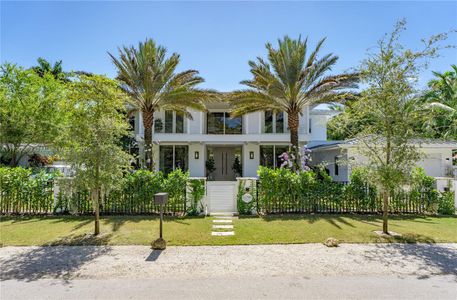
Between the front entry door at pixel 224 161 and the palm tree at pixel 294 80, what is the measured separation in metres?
7.20

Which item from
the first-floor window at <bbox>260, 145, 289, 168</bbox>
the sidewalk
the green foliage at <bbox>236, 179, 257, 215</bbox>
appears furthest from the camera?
the first-floor window at <bbox>260, 145, 289, 168</bbox>

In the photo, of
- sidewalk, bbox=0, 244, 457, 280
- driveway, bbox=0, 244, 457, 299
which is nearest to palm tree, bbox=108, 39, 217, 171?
sidewalk, bbox=0, 244, 457, 280

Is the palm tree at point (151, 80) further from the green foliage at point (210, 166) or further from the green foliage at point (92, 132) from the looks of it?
the green foliage at point (92, 132)

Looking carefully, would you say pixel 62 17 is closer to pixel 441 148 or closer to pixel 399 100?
pixel 399 100

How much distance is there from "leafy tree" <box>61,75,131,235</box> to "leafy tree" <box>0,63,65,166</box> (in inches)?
355

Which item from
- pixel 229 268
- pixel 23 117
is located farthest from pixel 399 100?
pixel 23 117

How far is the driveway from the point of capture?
429 centimetres

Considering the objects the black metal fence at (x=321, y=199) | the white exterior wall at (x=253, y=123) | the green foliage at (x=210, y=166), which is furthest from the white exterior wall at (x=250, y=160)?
the black metal fence at (x=321, y=199)

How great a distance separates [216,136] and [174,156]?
3.66 meters

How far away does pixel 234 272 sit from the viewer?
200 inches

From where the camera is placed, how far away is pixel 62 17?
10141 millimetres

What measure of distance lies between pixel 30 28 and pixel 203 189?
344 inches

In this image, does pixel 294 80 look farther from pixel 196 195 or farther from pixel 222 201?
pixel 196 195

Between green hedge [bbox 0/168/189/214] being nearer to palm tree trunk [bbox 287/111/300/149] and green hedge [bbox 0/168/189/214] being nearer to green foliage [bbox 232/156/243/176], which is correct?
palm tree trunk [bbox 287/111/300/149]
